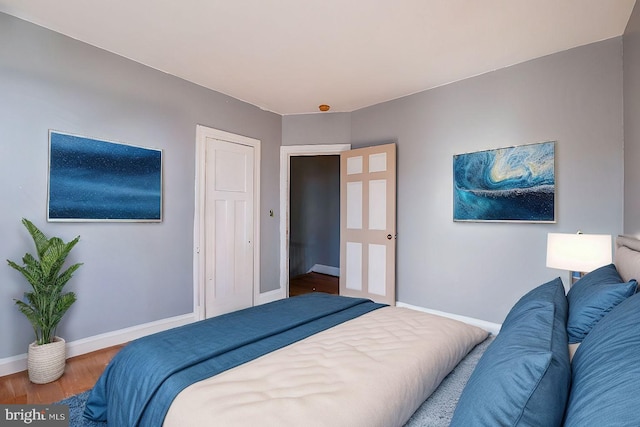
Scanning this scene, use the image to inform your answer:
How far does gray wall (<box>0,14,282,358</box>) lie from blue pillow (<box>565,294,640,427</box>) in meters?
3.21

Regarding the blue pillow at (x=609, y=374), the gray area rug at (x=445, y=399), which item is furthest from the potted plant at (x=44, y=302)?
the blue pillow at (x=609, y=374)

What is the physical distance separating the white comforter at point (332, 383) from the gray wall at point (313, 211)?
5020 mm

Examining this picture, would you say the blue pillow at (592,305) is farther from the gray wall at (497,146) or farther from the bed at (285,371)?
the gray wall at (497,146)

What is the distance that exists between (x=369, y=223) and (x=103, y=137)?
2.91m

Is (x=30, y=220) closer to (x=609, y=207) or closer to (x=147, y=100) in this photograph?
(x=147, y=100)

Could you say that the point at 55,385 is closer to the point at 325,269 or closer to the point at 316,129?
the point at 316,129

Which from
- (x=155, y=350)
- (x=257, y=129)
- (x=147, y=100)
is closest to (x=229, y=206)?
(x=257, y=129)

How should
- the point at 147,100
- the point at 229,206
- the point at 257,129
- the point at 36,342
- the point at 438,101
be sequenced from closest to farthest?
the point at 36,342, the point at 147,100, the point at 438,101, the point at 229,206, the point at 257,129

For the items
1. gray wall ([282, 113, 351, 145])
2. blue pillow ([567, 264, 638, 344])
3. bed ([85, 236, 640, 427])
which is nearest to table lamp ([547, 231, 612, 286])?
bed ([85, 236, 640, 427])

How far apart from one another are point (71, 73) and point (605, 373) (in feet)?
11.8

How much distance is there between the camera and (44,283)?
2258 mm

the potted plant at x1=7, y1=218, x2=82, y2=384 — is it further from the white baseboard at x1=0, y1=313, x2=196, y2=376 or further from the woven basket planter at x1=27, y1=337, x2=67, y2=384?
the white baseboard at x1=0, y1=313, x2=196, y2=376

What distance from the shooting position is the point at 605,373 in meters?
0.69

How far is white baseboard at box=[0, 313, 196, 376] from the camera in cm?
232
